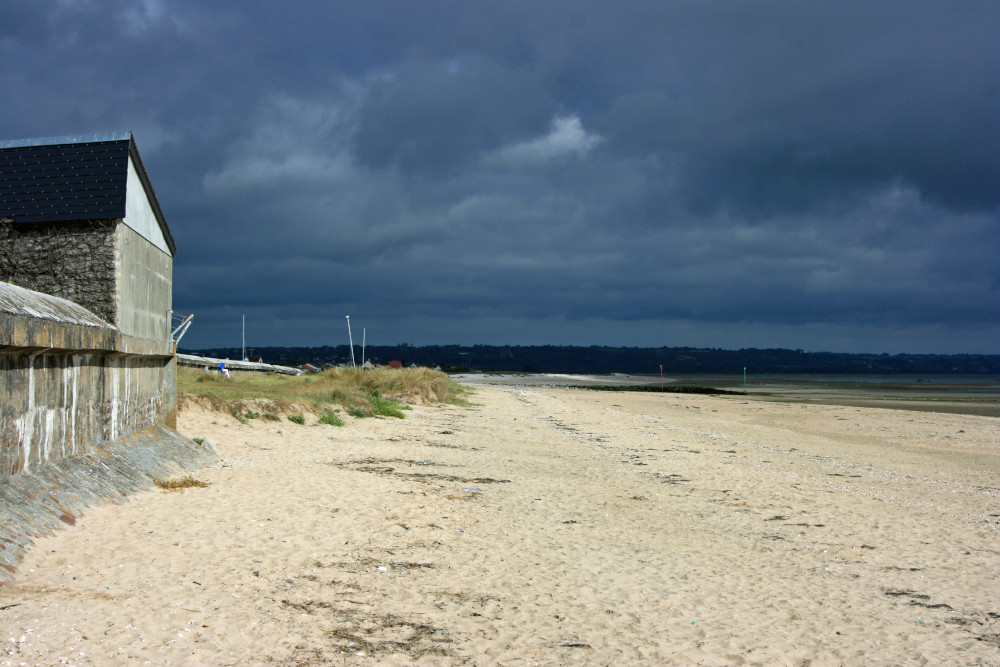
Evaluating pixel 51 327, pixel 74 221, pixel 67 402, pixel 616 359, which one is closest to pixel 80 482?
pixel 67 402

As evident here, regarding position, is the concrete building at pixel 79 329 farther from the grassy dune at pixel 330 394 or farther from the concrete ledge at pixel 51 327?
the grassy dune at pixel 330 394

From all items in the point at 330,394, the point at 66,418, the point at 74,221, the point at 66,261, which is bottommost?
the point at 330,394

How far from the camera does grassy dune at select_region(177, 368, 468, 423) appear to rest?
48.4 ft

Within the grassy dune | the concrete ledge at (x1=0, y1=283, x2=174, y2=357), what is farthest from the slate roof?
the grassy dune

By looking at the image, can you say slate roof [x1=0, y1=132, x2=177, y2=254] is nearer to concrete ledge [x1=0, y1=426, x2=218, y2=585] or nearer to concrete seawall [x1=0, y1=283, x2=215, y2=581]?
concrete seawall [x1=0, y1=283, x2=215, y2=581]

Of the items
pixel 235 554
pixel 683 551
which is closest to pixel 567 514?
pixel 683 551

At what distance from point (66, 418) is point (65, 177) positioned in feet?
11.2

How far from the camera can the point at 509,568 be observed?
6309mm

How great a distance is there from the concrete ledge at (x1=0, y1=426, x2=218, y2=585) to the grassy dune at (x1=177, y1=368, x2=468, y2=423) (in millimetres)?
4601

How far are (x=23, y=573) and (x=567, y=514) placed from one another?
5566 millimetres

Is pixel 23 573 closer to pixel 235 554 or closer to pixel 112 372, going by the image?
pixel 235 554

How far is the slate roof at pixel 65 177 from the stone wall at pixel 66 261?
0.50 ft

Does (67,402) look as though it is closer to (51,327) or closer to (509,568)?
(51,327)

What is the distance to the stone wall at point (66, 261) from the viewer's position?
8.33 m
